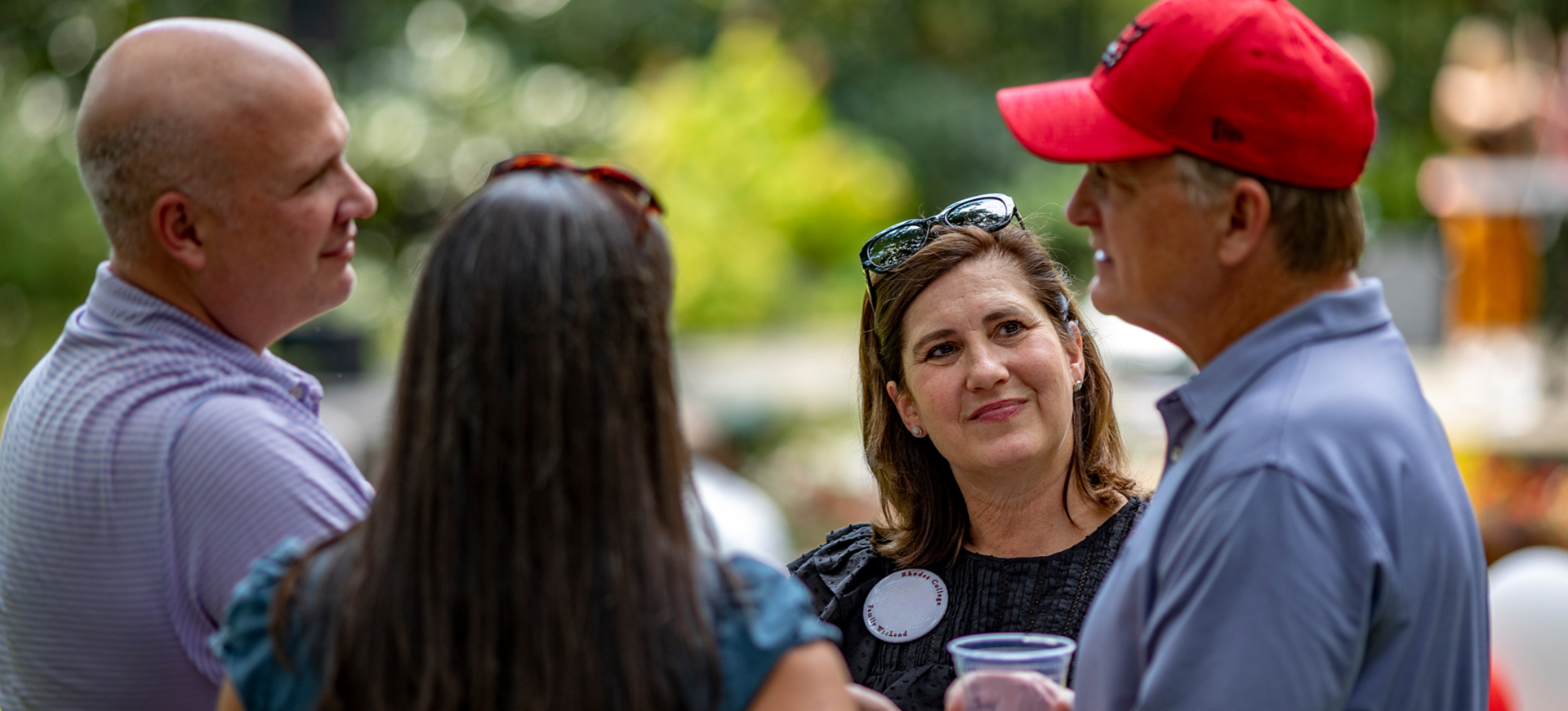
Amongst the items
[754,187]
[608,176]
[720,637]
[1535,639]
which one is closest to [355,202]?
[608,176]

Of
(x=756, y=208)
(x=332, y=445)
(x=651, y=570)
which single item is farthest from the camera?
(x=756, y=208)

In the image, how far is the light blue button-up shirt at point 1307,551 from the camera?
1.41 meters

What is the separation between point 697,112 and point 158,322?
1351cm

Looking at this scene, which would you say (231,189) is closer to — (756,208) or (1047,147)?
(1047,147)

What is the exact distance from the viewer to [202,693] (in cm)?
178

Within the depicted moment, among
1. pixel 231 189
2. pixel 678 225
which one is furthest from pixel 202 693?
pixel 678 225

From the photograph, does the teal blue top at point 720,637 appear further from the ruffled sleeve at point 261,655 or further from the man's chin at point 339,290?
the man's chin at point 339,290

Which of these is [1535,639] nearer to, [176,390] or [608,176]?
[608,176]

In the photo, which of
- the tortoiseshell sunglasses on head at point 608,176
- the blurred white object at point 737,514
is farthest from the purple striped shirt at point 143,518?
the blurred white object at point 737,514

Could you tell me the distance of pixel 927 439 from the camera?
266 cm

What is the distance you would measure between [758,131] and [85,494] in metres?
13.7

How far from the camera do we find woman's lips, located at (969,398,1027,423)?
8.04 feet

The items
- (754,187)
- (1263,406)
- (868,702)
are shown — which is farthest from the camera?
(754,187)

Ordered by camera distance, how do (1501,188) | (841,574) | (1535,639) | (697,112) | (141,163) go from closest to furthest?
(141,163) → (841,574) → (1535,639) → (1501,188) → (697,112)
